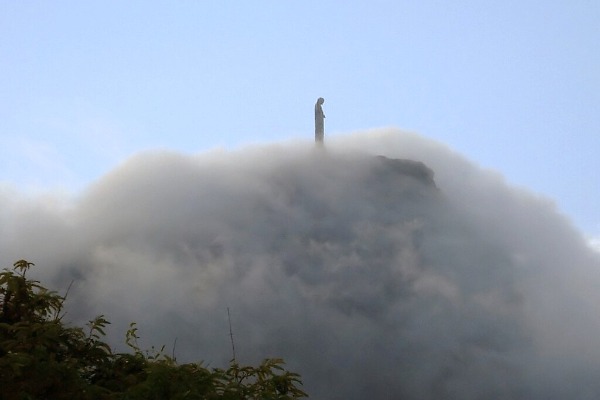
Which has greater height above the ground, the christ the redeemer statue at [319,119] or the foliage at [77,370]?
the christ the redeemer statue at [319,119]

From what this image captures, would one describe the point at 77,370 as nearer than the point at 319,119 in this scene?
Yes

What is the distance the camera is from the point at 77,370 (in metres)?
13.6

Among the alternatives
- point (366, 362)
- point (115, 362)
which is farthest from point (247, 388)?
point (366, 362)

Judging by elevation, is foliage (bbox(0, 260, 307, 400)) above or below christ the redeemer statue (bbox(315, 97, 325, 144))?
below

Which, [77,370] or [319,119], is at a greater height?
[319,119]

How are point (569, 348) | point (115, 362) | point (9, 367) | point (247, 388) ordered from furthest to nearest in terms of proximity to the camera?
1. point (569, 348)
2. point (115, 362)
3. point (247, 388)
4. point (9, 367)

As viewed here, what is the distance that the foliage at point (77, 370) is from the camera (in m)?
13.0

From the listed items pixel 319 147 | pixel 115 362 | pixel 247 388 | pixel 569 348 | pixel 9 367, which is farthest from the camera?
pixel 569 348

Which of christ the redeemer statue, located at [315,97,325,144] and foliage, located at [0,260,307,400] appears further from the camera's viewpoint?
christ the redeemer statue, located at [315,97,325,144]

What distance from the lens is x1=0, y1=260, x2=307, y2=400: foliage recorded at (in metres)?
13.0

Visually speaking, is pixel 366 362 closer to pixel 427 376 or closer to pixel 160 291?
pixel 427 376

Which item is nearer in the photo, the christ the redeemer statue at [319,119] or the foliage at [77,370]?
the foliage at [77,370]

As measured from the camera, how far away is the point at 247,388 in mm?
13898

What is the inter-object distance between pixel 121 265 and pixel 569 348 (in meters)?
91.9
